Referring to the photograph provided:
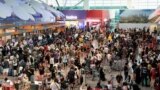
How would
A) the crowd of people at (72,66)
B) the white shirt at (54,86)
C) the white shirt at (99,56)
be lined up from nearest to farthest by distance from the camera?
1. the white shirt at (54,86)
2. the crowd of people at (72,66)
3. the white shirt at (99,56)

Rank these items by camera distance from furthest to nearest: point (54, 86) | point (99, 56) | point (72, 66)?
point (99, 56) → point (72, 66) → point (54, 86)

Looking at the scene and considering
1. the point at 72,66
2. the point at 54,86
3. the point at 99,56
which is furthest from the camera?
the point at 99,56

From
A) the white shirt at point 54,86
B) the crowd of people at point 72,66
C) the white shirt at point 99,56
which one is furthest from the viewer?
the white shirt at point 99,56

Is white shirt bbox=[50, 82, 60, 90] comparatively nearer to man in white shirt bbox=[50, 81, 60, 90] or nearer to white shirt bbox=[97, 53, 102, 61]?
man in white shirt bbox=[50, 81, 60, 90]

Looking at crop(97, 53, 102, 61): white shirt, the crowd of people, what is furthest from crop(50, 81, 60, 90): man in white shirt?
crop(97, 53, 102, 61): white shirt

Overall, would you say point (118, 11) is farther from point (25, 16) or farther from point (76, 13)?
point (25, 16)

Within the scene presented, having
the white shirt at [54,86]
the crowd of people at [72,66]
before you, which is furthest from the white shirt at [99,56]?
the white shirt at [54,86]

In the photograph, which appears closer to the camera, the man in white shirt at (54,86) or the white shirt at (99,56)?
the man in white shirt at (54,86)

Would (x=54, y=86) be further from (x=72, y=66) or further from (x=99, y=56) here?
(x=99, y=56)

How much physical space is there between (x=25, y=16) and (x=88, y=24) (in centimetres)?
2359

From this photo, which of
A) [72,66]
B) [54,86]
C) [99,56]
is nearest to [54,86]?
[54,86]

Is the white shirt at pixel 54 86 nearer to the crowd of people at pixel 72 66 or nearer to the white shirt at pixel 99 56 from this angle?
the crowd of people at pixel 72 66

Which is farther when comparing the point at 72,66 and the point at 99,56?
the point at 99,56

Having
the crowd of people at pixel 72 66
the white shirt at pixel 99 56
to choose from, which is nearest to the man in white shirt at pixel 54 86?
the crowd of people at pixel 72 66
